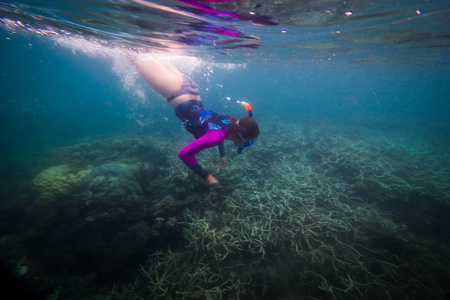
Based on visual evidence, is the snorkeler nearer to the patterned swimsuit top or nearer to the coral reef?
the patterned swimsuit top

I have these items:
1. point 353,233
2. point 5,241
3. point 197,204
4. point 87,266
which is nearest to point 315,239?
point 353,233

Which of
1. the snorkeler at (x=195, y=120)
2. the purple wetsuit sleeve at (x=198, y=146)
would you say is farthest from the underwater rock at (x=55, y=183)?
the purple wetsuit sleeve at (x=198, y=146)

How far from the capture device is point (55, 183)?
544cm

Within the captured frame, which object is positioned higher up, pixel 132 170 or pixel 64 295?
pixel 132 170

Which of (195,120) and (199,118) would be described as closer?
(199,118)

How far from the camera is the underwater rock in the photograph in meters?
5.05

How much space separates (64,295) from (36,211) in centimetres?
271

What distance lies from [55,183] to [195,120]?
17.5ft

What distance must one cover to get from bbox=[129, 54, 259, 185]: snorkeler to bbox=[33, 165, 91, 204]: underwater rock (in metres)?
4.42

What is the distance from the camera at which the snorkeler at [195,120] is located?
3.47 metres

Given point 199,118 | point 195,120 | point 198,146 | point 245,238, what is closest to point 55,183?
point 195,120

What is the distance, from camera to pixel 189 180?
6531 millimetres

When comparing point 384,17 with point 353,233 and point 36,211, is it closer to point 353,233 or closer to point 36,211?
point 353,233

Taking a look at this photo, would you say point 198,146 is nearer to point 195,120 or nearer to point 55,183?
point 195,120
